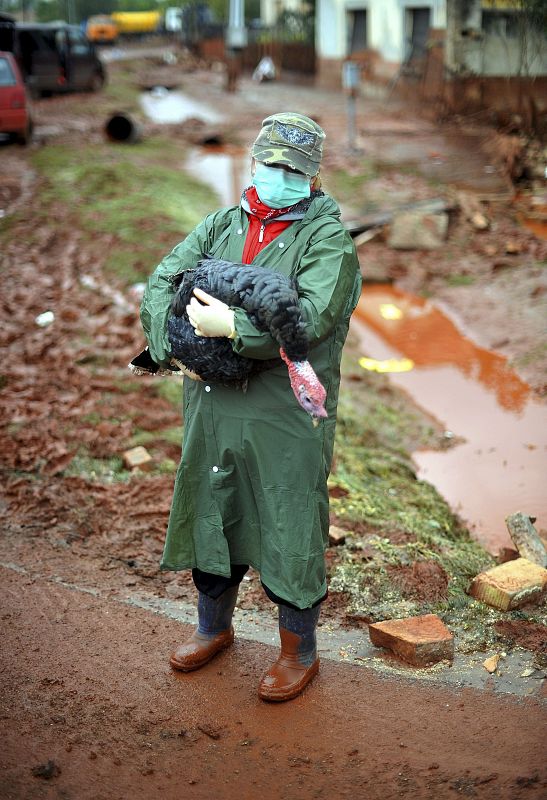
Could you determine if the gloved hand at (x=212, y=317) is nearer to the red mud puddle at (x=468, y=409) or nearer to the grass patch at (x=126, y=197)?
the red mud puddle at (x=468, y=409)

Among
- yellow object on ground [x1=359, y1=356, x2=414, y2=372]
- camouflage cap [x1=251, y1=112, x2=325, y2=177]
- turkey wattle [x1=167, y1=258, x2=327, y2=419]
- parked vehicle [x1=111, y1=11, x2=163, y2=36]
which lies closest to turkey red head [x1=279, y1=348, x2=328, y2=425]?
turkey wattle [x1=167, y1=258, x2=327, y2=419]

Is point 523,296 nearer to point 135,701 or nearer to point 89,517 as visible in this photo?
point 89,517

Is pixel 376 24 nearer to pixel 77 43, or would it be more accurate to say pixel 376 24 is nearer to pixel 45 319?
pixel 77 43

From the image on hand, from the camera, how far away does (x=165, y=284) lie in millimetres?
3119

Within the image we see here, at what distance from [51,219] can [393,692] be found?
8.97 m

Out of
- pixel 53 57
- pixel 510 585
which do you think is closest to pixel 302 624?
pixel 510 585

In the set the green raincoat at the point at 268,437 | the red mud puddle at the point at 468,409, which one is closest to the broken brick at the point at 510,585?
the red mud puddle at the point at 468,409

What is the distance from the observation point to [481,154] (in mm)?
14477

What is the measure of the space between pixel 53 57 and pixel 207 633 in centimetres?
2184

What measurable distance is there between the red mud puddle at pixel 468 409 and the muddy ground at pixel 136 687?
6.10 feet

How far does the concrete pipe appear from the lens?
15914 mm

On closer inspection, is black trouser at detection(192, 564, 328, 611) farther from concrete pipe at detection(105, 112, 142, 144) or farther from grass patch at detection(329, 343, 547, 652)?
concrete pipe at detection(105, 112, 142, 144)

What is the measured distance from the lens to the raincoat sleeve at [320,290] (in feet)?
9.20

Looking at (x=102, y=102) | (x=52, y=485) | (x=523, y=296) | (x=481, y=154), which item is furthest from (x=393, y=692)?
(x=102, y=102)
